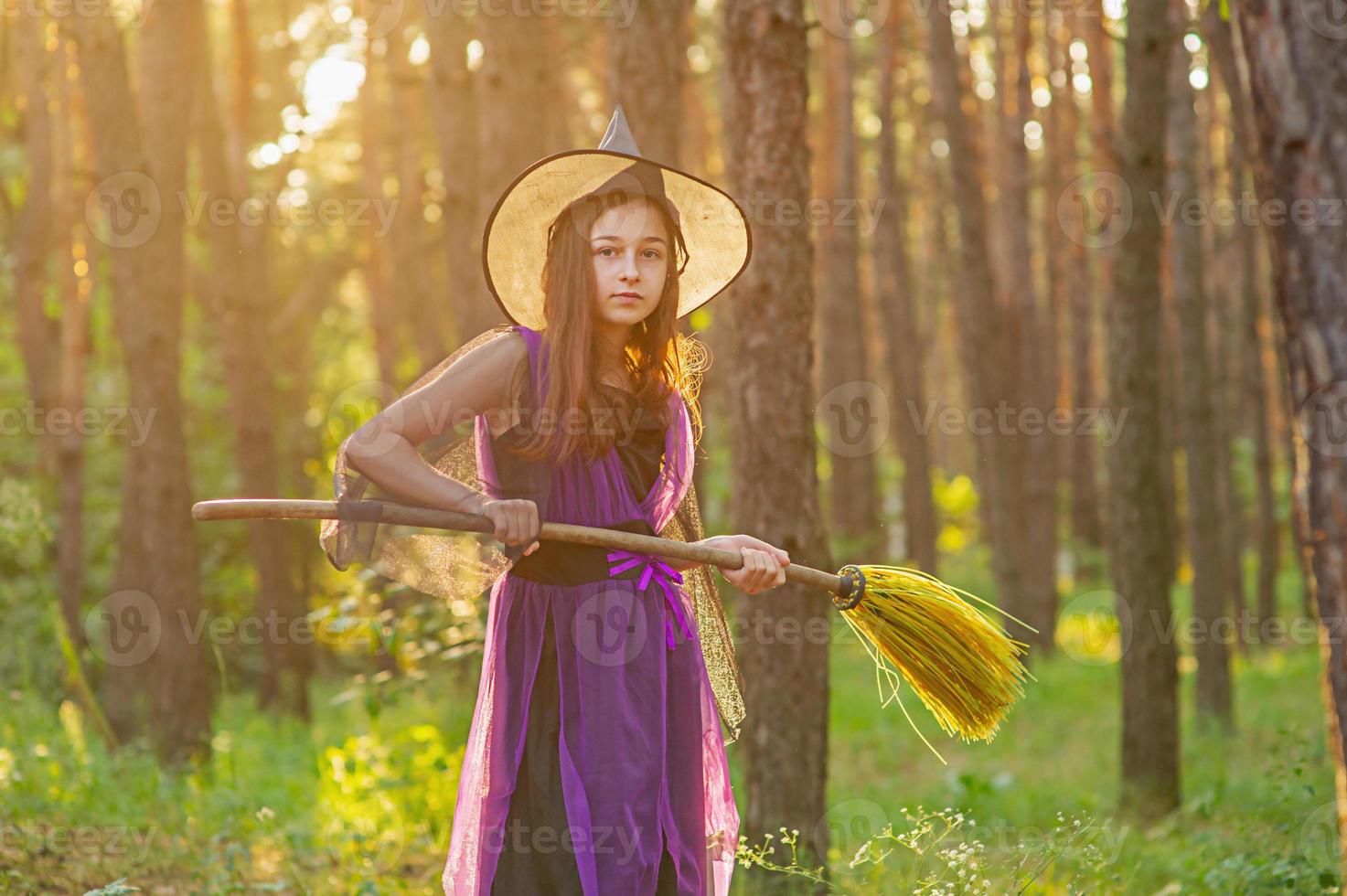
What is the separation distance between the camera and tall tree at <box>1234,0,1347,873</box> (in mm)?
3691

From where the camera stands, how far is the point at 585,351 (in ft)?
11.9

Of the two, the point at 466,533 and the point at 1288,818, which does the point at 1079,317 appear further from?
the point at 466,533

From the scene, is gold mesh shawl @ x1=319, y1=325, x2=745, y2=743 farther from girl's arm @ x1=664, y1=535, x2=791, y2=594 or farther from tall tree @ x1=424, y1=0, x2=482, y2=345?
tall tree @ x1=424, y1=0, x2=482, y2=345

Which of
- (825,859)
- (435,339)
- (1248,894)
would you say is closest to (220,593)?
(435,339)

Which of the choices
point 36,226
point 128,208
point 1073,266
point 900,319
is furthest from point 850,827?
point 1073,266

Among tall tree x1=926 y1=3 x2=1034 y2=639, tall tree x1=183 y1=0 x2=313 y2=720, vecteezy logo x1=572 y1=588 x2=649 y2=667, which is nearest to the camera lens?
vecteezy logo x1=572 y1=588 x2=649 y2=667

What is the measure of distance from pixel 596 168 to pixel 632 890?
5.99 feet

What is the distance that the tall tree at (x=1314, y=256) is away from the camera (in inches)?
145

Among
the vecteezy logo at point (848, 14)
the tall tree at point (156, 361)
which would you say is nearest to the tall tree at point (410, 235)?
the tall tree at point (156, 361)

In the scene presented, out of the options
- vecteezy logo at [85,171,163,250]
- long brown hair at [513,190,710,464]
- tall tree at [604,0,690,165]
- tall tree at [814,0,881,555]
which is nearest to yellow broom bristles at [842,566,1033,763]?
long brown hair at [513,190,710,464]

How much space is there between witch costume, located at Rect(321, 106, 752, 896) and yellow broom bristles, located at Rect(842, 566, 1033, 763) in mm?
566

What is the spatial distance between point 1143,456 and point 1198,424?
138 inches

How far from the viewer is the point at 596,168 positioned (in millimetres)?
3713

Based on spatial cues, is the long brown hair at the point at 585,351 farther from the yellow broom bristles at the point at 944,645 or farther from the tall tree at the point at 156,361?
the tall tree at the point at 156,361
